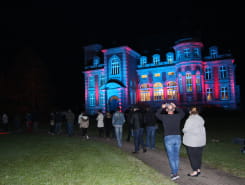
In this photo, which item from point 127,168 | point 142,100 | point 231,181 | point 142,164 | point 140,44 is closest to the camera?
point 231,181

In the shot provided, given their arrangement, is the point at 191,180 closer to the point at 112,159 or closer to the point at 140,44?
the point at 112,159

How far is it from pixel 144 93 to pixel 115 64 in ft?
27.3

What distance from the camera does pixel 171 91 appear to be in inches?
1713

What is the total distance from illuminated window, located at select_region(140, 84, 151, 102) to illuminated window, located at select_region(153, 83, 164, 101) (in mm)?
1445

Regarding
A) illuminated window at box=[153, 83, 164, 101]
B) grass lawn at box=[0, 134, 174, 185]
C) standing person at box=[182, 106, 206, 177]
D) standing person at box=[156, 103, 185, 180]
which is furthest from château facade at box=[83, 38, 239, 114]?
standing person at box=[182, 106, 206, 177]

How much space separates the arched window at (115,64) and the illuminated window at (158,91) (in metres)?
8.03

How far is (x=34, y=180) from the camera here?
6762mm

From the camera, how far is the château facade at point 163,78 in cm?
3931

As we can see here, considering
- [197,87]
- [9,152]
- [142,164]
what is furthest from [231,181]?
[197,87]

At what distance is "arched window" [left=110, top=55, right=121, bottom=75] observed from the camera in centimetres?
4334

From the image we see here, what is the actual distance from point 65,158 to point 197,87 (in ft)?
111

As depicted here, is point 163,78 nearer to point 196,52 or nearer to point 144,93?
point 144,93

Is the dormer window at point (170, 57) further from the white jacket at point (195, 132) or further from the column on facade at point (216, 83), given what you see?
the white jacket at point (195, 132)

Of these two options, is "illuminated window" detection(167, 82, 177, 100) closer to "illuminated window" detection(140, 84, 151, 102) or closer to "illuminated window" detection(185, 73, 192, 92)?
"illuminated window" detection(185, 73, 192, 92)
